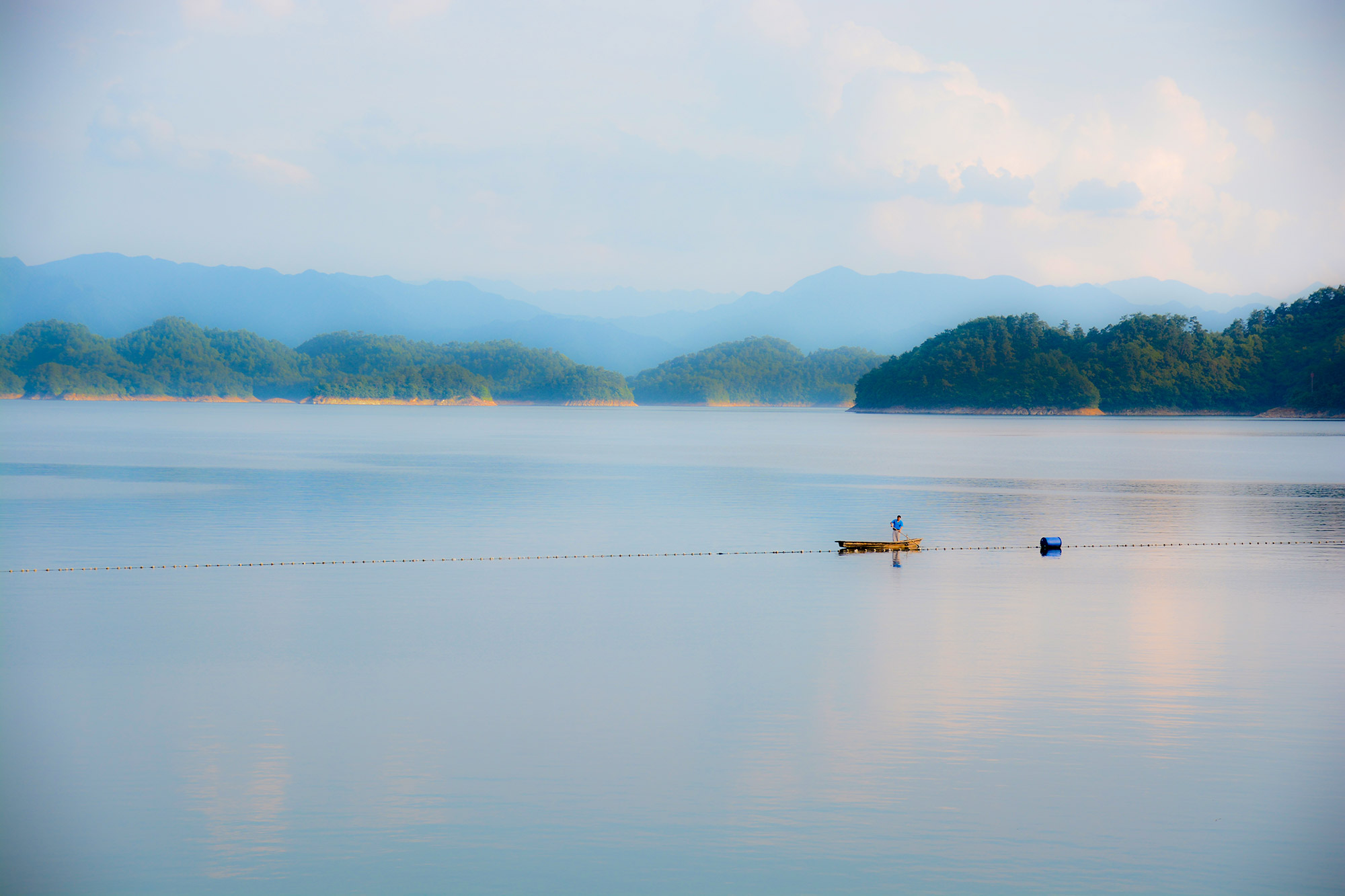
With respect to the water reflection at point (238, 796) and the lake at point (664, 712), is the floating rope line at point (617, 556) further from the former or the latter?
the water reflection at point (238, 796)

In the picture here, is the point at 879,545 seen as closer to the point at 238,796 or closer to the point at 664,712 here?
the point at 664,712

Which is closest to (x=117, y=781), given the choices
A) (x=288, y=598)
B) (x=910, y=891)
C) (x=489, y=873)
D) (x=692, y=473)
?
(x=489, y=873)

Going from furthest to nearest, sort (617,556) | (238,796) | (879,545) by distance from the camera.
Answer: (879,545), (617,556), (238,796)

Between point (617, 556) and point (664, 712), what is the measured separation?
56.5 feet

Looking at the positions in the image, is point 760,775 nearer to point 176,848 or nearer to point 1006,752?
point 1006,752

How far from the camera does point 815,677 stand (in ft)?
56.9

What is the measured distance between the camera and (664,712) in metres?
15.4

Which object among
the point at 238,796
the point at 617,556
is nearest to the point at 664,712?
the point at 238,796

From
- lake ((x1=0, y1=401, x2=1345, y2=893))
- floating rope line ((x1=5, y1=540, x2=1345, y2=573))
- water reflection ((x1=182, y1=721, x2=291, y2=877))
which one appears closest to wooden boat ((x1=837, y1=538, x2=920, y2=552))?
floating rope line ((x1=5, y1=540, x2=1345, y2=573))

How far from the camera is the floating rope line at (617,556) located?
29.0 metres

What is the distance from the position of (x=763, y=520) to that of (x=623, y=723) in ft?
90.3

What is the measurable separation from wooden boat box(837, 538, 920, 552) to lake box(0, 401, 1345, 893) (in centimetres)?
83

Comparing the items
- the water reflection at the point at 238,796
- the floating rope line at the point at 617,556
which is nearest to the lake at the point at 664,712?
the water reflection at the point at 238,796

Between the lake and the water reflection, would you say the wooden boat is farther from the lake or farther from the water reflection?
the water reflection
